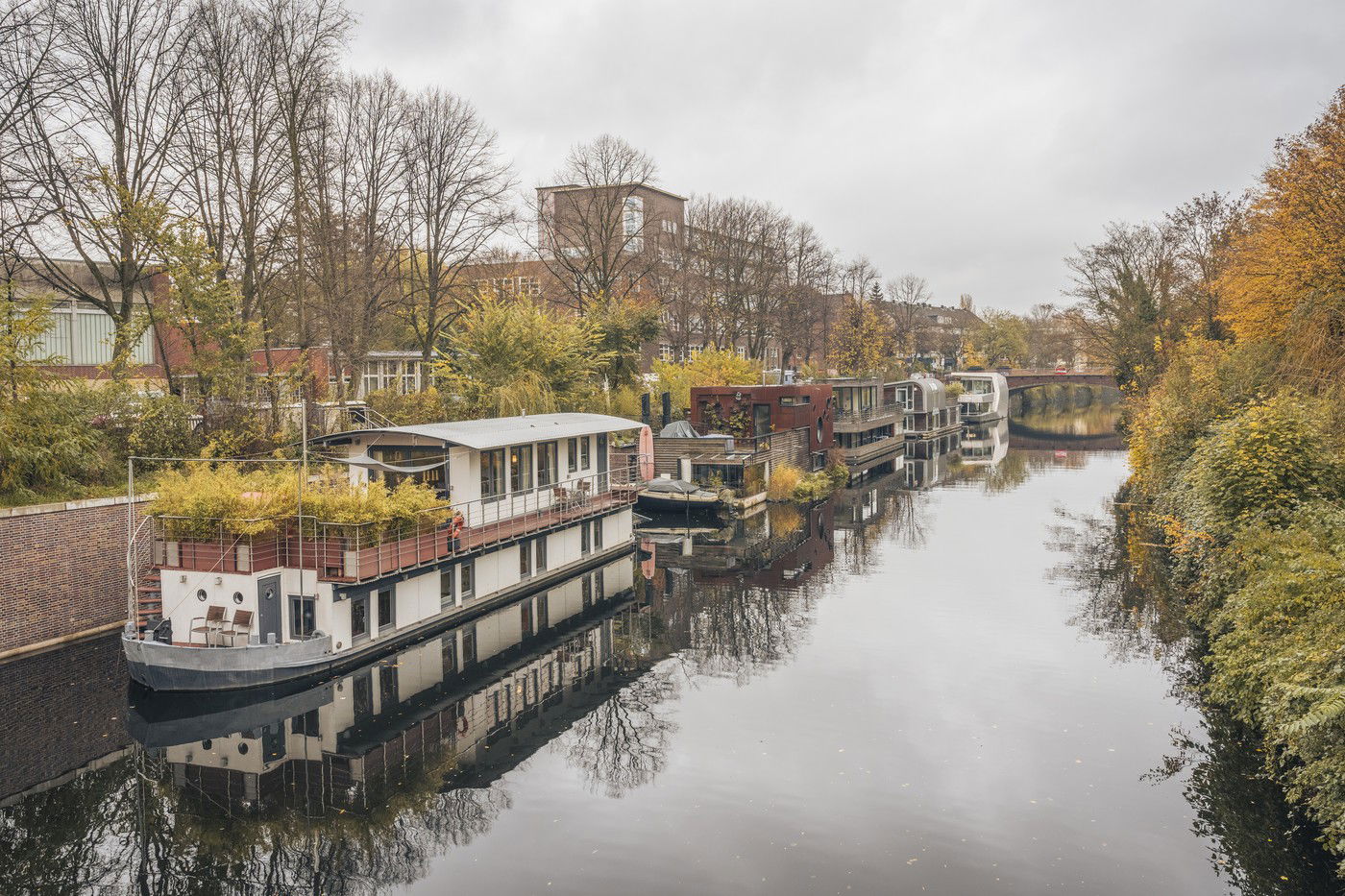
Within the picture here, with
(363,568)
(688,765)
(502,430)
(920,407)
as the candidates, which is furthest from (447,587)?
(920,407)

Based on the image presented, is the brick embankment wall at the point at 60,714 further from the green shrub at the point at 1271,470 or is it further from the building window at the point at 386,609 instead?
the green shrub at the point at 1271,470

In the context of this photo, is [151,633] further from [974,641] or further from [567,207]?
[567,207]

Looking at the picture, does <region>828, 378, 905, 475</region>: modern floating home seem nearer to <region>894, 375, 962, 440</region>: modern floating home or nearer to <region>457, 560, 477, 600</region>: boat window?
<region>894, 375, 962, 440</region>: modern floating home

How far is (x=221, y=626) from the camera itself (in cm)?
2173

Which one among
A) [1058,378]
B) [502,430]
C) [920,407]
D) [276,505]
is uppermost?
[1058,378]

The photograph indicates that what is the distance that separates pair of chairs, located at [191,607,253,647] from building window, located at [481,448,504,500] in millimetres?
8207

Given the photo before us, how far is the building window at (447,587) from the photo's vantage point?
26.2m

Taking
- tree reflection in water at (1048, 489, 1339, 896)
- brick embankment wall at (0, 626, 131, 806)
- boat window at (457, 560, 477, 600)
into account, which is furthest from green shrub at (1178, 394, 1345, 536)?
brick embankment wall at (0, 626, 131, 806)

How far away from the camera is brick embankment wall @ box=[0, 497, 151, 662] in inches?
898

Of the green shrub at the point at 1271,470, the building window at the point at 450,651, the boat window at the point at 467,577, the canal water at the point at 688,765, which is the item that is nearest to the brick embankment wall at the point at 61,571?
the canal water at the point at 688,765

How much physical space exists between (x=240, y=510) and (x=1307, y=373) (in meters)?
27.5

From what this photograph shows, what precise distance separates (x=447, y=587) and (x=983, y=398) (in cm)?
9061

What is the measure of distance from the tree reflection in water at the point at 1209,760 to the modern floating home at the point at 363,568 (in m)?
16.3

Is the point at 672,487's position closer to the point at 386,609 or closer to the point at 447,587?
the point at 447,587
